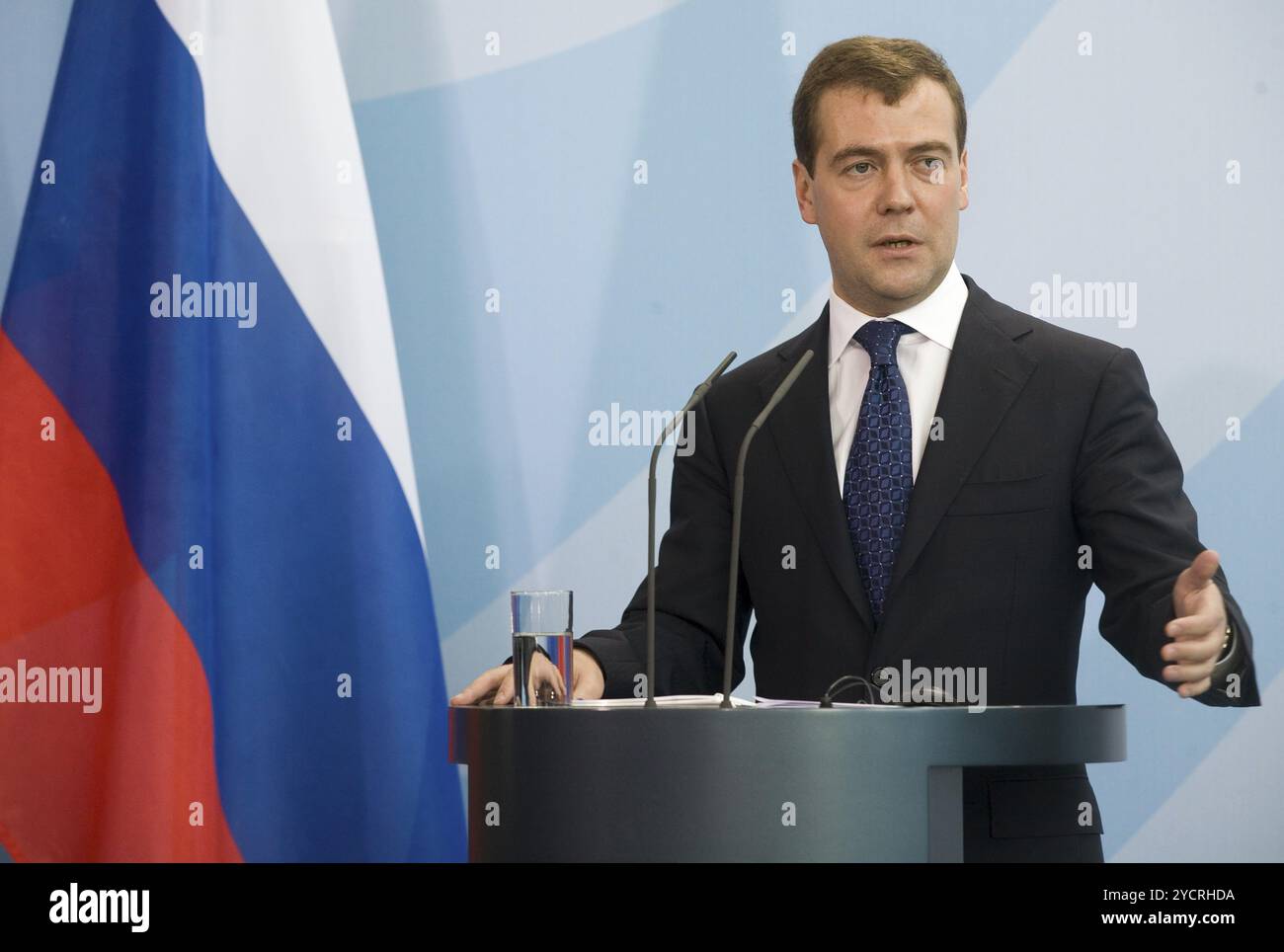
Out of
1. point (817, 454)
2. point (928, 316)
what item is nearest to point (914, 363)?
point (928, 316)

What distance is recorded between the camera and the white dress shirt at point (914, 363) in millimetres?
2402

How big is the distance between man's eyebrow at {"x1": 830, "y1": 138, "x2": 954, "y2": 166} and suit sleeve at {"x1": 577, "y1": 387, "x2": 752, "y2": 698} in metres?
0.50

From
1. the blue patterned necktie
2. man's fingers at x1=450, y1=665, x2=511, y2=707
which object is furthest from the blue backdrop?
man's fingers at x1=450, y1=665, x2=511, y2=707

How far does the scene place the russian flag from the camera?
117 inches

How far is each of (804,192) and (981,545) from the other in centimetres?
81

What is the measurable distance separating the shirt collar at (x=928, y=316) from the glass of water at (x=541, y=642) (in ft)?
2.92

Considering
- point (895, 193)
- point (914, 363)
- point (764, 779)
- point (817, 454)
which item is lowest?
point (764, 779)

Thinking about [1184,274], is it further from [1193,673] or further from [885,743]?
[885,743]

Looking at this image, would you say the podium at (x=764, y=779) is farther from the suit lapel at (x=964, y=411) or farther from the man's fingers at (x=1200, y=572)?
the suit lapel at (x=964, y=411)

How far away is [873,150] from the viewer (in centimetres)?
248

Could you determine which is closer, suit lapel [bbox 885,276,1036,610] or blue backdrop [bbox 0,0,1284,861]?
suit lapel [bbox 885,276,1036,610]

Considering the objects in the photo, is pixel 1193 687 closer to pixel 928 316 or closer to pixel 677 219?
pixel 928 316

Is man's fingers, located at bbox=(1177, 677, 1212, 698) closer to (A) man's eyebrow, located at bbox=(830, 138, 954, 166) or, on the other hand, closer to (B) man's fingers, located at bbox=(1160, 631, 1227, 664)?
(B) man's fingers, located at bbox=(1160, 631, 1227, 664)

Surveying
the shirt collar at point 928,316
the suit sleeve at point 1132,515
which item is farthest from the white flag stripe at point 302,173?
the suit sleeve at point 1132,515
